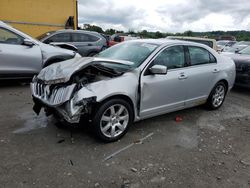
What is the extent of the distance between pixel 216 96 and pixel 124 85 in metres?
2.81

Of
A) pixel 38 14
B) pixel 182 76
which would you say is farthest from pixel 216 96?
pixel 38 14

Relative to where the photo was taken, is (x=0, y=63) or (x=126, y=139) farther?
(x=0, y=63)

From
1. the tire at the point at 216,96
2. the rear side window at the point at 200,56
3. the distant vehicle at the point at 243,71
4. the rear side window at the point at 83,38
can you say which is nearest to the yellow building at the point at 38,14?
the rear side window at the point at 83,38

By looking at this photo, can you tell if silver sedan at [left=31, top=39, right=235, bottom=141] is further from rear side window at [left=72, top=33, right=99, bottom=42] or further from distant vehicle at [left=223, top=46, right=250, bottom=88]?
rear side window at [left=72, top=33, right=99, bottom=42]

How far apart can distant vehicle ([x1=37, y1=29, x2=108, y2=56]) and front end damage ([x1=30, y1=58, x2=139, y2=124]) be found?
6.03 meters

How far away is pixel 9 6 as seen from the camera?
11734 mm

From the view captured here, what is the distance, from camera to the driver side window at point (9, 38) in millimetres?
6203

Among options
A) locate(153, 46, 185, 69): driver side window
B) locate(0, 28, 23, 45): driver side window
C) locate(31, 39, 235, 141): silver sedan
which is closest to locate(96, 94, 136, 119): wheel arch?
locate(31, 39, 235, 141): silver sedan

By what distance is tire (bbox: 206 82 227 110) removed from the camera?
210 inches

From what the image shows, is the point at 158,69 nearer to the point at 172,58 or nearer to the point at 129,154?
the point at 172,58

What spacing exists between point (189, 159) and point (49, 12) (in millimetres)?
11914

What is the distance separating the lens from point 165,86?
163 inches

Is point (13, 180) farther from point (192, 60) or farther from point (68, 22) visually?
point (68, 22)

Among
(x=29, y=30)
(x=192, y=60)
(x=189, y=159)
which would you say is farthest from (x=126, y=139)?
(x=29, y=30)
